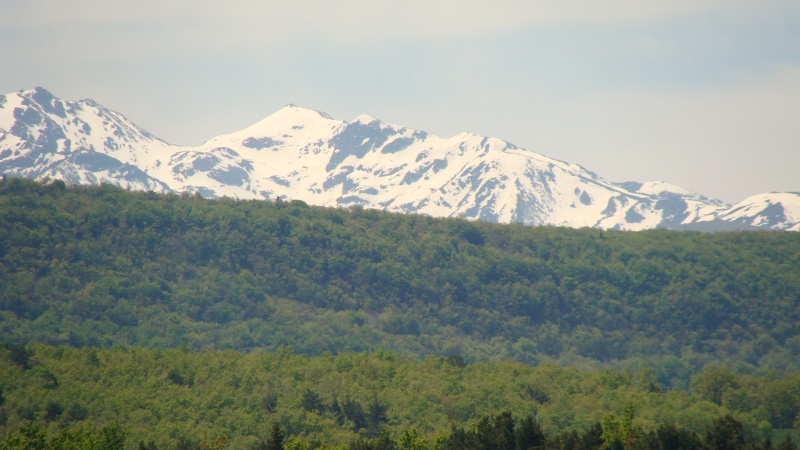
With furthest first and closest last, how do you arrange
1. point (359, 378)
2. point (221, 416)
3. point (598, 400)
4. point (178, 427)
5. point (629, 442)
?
point (359, 378) → point (598, 400) → point (221, 416) → point (178, 427) → point (629, 442)

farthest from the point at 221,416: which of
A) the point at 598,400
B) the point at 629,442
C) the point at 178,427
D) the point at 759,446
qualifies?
the point at 759,446

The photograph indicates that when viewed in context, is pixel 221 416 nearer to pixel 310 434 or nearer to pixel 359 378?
pixel 310 434

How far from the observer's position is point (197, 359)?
498ft

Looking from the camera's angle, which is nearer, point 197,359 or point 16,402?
point 16,402

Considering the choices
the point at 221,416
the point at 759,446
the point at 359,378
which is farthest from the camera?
the point at 359,378

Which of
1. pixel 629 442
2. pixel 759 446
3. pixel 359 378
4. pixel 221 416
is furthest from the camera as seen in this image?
pixel 359 378

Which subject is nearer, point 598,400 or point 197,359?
point 598,400

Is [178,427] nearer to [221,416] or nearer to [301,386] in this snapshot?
[221,416]

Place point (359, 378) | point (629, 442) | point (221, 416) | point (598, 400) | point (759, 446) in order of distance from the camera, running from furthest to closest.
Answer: point (359, 378) < point (598, 400) < point (221, 416) < point (629, 442) < point (759, 446)

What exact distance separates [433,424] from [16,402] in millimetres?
43777

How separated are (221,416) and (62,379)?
2094 cm

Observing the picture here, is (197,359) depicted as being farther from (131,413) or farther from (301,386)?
(131,413)

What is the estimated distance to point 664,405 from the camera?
133 meters

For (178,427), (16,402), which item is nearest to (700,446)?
(178,427)
